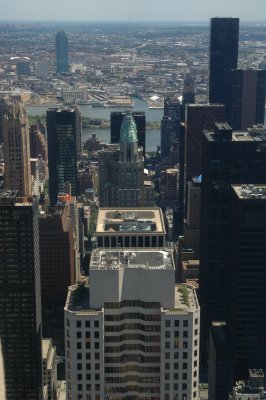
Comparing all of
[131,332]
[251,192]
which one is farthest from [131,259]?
[251,192]

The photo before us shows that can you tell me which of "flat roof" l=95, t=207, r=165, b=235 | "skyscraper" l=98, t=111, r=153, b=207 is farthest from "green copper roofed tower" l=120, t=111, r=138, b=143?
"flat roof" l=95, t=207, r=165, b=235

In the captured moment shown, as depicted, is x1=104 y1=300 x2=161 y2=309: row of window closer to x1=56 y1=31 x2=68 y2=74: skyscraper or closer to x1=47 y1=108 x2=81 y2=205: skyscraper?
x1=47 y1=108 x2=81 y2=205: skyscraper

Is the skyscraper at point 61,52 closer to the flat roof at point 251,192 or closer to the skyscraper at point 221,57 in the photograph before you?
the skyscraper at point 221,57

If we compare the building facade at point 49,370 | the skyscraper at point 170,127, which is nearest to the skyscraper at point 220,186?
the building facade at point 49,370

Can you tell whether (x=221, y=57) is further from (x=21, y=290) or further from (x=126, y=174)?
(x=21, y=290)

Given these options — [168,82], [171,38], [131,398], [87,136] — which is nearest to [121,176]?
[131,398]
